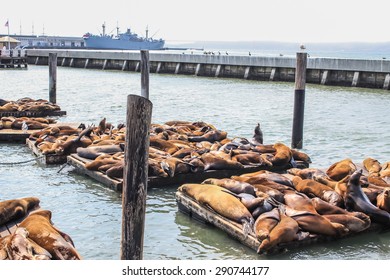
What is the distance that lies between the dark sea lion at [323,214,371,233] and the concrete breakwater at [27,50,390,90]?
869 inches

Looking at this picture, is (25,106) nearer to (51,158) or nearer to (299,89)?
(51,158)

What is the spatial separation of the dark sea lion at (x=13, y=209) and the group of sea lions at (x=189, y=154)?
271 cm

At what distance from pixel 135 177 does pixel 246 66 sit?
1259 inches

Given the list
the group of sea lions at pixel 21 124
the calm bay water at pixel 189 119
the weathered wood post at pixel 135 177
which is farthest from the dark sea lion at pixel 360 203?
the group of sea lions at pixel 21 124

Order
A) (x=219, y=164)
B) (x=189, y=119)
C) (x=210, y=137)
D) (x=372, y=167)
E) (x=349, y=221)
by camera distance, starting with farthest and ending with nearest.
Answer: (x=189, y=119) < (x=210, y=137) < (x=219, y=164) < (x=372, y=167) < (x=349, y=221)

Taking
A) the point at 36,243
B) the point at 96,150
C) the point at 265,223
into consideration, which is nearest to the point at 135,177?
the point at 36,243

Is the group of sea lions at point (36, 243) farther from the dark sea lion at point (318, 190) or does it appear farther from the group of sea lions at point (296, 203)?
the dark sea lion at point (318, 190)

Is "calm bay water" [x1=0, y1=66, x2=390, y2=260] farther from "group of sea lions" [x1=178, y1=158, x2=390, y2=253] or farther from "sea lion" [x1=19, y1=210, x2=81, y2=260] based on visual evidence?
"sea lion" [x1=19, y1=210, x2=81, y2=260]

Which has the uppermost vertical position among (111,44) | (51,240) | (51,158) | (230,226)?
(111,44)

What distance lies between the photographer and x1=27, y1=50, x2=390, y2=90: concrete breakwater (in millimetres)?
29219

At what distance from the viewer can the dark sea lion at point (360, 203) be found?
24.4ft

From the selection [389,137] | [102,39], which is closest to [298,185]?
[389,137]

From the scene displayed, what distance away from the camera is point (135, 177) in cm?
521
